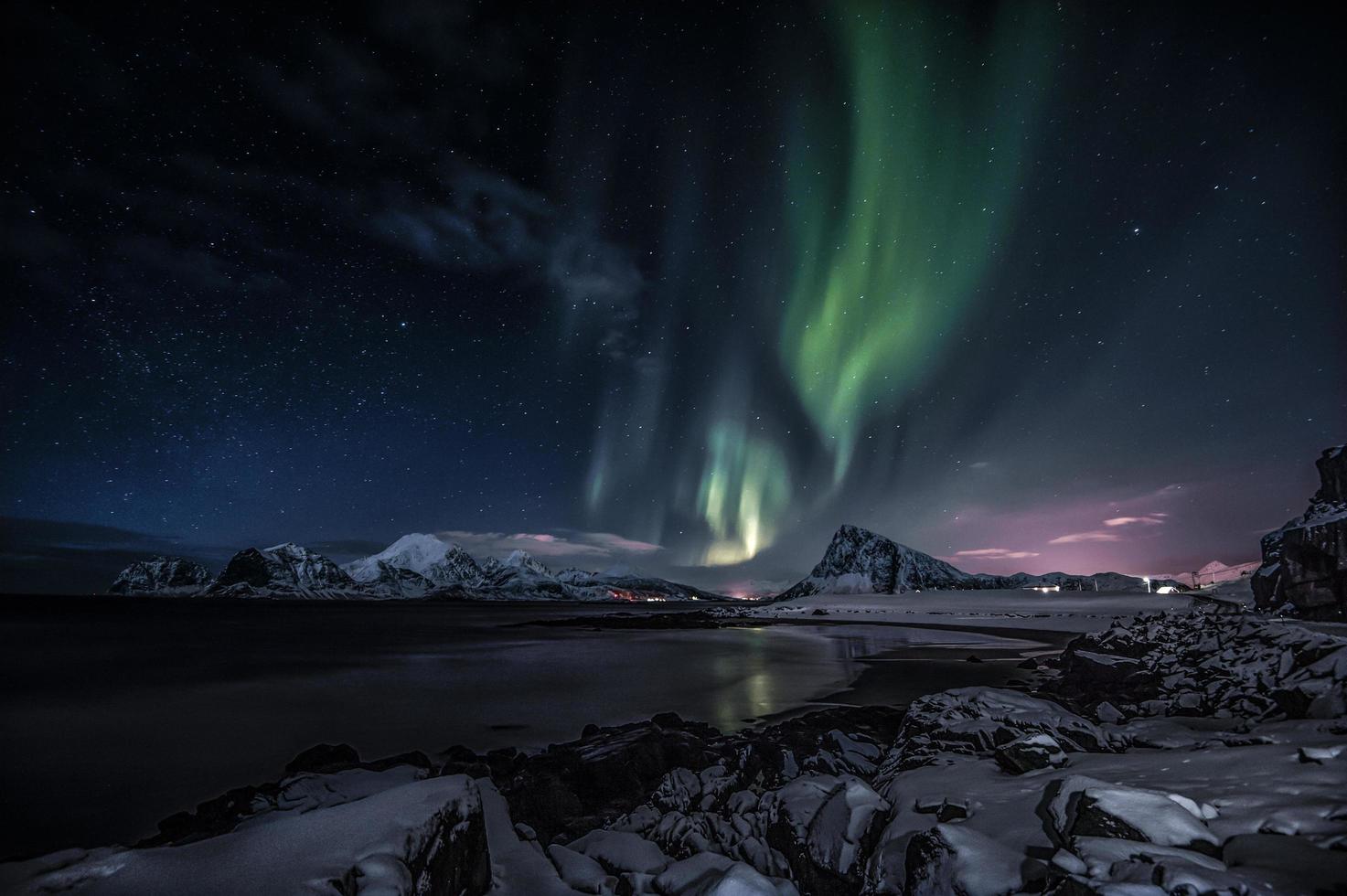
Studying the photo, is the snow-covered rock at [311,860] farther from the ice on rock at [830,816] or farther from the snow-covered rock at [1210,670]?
the snow-covered rock at [1210,670]

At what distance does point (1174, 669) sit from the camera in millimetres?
12539

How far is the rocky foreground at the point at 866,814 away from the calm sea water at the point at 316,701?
502 cm

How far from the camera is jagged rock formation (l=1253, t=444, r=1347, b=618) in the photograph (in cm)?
2047

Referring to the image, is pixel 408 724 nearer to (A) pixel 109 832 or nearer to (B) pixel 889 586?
(A) pixel 109 832

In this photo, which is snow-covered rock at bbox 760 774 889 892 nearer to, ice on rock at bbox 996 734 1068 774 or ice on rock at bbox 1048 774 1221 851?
ice on rock at bbox 996 734 1068 774

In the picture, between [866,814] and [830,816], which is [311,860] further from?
[866,814]

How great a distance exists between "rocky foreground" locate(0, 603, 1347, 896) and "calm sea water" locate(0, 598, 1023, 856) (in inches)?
198

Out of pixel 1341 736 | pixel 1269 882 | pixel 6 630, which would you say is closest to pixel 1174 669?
pixel 1341 736

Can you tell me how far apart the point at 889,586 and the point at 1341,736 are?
688ft

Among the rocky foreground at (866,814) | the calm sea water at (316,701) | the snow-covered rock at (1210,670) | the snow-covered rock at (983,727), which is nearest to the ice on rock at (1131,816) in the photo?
the rocky foreground at (866,814)

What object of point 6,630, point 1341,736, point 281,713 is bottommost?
point 6,630

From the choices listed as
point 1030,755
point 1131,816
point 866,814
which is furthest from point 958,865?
point 1030,755

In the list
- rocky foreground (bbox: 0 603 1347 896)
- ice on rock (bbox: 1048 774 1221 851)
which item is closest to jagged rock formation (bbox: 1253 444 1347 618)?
rocky foreground (bbox: 0 603 1347 896)

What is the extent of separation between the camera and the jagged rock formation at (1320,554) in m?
20.5
